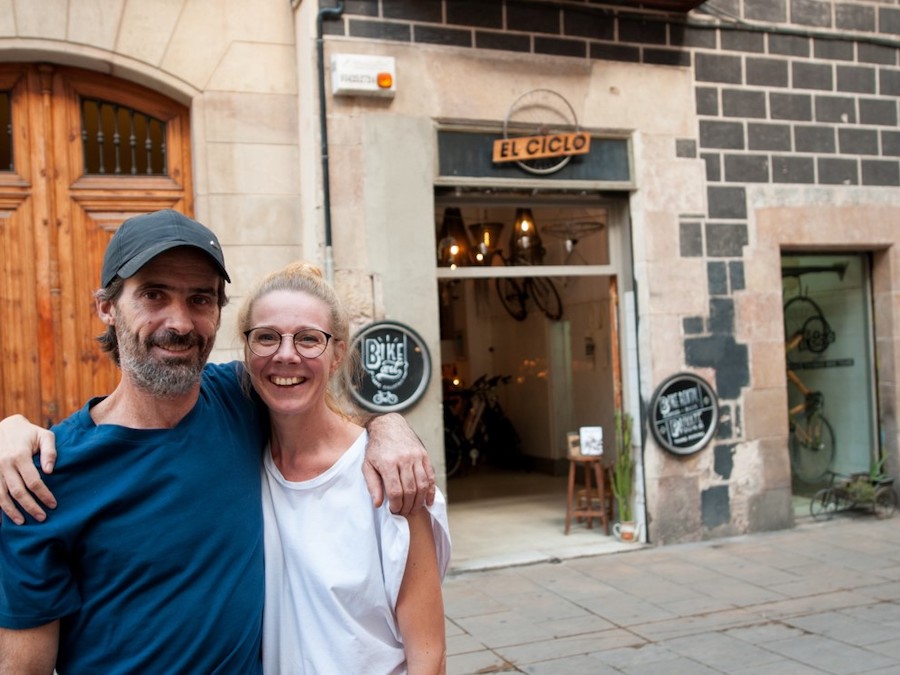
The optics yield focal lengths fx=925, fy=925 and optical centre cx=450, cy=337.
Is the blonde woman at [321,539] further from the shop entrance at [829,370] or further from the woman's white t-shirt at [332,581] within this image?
the shop entrance at [829,370]

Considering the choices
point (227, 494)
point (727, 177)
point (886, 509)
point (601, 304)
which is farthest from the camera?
point (601, 304)

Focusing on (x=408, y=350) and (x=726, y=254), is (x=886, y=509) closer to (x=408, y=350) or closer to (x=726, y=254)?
(x=726, y=254)

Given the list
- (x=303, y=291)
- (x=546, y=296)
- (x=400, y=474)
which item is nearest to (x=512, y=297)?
(x=546, y=296)

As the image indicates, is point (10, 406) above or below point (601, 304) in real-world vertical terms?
below

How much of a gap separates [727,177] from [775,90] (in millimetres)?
886

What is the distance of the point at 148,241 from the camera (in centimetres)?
183

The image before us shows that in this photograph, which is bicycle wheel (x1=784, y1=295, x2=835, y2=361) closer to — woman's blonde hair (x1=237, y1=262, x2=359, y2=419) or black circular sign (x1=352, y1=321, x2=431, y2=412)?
black circular sign (x1=352, y1=321, x2=431, y2=412)

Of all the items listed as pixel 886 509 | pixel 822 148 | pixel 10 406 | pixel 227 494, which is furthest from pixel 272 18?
pixel 886 509

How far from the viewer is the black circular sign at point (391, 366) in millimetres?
6305

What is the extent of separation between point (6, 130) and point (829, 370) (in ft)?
22.6

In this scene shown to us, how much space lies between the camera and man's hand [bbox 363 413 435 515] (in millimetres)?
1921

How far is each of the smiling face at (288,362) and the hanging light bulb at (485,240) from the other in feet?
16.5

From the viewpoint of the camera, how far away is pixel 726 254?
736 cm

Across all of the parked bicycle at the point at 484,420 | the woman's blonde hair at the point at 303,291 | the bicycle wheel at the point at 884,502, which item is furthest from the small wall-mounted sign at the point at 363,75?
the parked bicycle at the point at 484,420
